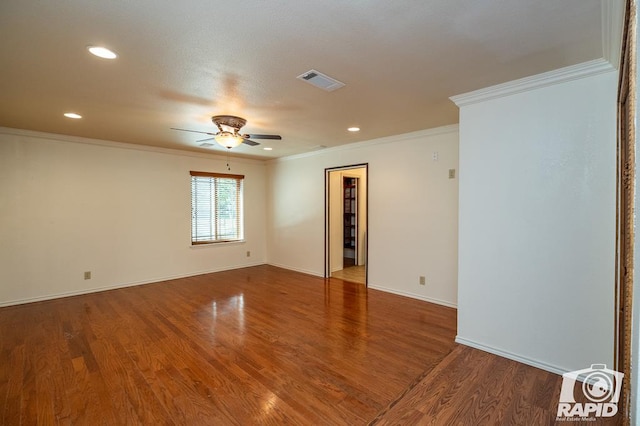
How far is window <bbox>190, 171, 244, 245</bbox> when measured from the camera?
5.88m

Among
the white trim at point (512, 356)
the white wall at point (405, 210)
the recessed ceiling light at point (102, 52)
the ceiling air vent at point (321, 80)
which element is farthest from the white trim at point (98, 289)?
the white trim at point (512, 356)

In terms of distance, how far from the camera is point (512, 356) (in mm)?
2609

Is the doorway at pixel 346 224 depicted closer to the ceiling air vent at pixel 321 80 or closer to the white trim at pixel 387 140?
the white trim at pixel 387 140

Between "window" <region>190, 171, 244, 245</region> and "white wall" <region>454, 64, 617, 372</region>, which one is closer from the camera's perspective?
"white wall" <region>454, 64, 617, 372</region>

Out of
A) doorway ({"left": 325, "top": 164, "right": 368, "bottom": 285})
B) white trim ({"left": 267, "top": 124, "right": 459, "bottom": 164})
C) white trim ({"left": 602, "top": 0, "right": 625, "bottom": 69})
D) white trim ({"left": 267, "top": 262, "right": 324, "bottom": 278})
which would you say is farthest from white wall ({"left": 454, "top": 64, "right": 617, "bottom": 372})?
white trim ({"left": 267, "top": 262, "right": 324, "bottom": 278})

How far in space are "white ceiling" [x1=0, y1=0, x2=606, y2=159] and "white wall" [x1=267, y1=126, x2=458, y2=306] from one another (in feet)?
2.99

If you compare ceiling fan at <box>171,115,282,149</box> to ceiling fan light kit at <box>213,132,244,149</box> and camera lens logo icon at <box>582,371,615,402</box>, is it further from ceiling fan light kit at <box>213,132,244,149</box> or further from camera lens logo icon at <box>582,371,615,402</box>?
camera lens logo icon at <box>582,371,615,402</box>

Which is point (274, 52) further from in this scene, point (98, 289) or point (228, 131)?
point (98, 289)

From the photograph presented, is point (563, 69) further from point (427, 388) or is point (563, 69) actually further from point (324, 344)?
point (324, 344)

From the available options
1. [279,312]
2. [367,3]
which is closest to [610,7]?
[367,3]

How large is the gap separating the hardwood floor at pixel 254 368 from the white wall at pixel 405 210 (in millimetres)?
503

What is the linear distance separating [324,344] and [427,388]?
104cm

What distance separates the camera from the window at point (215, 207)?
19.3 ft

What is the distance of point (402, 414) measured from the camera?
193 cm
